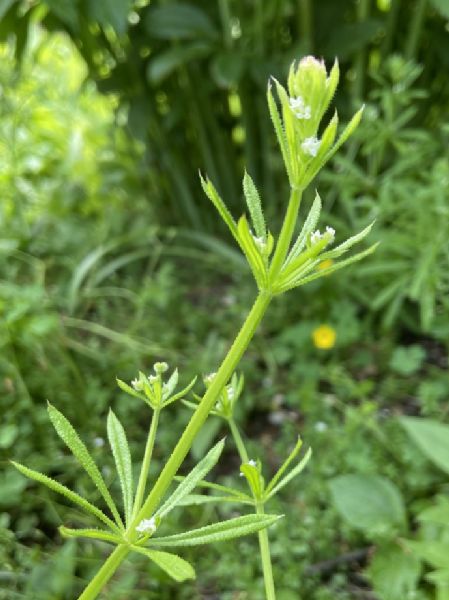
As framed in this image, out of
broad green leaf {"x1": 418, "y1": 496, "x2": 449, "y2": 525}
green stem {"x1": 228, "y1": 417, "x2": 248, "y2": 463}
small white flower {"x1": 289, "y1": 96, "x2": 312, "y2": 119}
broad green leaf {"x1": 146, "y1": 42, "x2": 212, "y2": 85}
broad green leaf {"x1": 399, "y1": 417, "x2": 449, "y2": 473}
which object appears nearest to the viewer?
small white flower {"x1": 289, "y1": 96, "x2": 312, "y2": 119}

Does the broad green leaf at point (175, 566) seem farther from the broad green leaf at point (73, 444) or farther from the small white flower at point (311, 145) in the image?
the small white flower at point (311, 145)

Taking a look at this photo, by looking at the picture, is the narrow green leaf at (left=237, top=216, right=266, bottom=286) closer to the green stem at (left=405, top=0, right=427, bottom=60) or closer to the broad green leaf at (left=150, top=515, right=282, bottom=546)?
the broad green leaf at (left=150, top=515, right=282, bottom=546)

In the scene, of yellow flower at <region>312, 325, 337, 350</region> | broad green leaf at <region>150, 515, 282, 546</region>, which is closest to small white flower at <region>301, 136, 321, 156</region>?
broad green leaf at <region>150, 515, 282, 546</region>

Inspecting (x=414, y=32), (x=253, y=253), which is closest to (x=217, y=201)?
(x=253, y=253)

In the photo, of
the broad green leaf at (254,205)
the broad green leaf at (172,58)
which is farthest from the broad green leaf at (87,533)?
the broad green leaf at (172,58)

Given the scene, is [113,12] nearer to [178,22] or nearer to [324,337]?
[178,22]

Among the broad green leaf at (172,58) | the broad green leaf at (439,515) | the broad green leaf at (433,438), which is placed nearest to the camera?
the broad green leaf at (439,515)
